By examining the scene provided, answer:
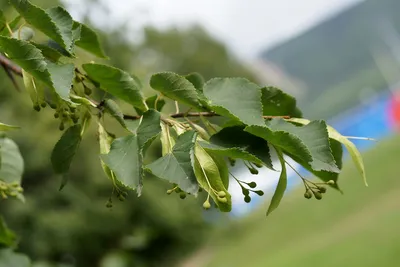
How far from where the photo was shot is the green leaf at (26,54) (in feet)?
2.03

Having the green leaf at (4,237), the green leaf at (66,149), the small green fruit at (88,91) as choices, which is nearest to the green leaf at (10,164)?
the green leaf at (4,237)

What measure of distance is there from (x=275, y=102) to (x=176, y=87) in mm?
131

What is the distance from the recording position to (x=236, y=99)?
0.67 metres

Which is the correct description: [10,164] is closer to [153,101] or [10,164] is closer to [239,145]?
[153,101]

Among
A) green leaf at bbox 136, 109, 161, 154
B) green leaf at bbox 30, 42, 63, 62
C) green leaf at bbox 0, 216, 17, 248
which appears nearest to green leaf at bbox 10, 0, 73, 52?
green leaf at bbox 30, 42, 63, 62

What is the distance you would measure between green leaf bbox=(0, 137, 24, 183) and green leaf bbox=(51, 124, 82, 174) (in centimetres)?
22

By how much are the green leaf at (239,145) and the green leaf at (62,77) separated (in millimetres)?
153

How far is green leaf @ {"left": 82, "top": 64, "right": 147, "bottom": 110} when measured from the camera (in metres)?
0.70

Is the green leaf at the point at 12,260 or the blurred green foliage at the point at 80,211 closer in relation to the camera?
the green leaf at the point at 12,260

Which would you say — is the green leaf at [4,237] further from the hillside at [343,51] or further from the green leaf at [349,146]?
the hillside at [343,51]

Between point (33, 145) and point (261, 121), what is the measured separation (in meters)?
5.43

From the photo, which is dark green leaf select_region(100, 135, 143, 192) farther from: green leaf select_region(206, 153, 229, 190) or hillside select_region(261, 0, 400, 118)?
hillside select_region(261, 0, 400, 118)

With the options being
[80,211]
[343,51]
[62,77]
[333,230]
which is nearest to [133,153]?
[62,77]

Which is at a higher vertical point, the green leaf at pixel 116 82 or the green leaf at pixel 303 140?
the green leaf at pixel 303 140
